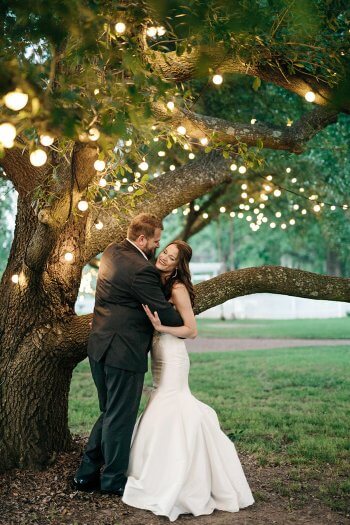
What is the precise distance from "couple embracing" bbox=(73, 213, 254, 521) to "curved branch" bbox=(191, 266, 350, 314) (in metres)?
0.58

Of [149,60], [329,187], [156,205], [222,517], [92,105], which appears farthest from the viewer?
[329,187]

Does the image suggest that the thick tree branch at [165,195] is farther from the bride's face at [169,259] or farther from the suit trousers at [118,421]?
the suit trousers at [118,421]

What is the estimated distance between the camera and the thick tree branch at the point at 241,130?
5215 mm

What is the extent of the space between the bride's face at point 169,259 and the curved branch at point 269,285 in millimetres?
587

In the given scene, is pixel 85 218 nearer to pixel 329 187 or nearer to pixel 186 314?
pixel 186 314

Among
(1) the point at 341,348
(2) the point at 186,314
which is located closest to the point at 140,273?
(2) the point at 186,314

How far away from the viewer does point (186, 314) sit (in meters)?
4.94

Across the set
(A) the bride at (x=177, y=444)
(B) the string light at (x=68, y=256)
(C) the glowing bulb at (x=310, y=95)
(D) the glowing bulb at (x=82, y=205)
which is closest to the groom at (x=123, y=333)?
(A) the bride at (x=177, y=444)

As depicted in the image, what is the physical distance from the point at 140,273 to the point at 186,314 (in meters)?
0.56

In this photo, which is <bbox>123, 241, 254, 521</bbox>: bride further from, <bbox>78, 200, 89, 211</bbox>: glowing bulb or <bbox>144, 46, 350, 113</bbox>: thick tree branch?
<bbox>144, 46, 350, 113</bbox>: thick tree branch

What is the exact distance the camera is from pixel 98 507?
464 cm

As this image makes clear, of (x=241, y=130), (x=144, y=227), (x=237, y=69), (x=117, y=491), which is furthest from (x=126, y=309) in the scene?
(x=237, y=69)

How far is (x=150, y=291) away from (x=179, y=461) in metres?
1.24

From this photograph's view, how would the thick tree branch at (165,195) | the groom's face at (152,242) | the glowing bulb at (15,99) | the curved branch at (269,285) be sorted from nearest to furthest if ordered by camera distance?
the glowing bulb at (15,99), the groom's face at (152,242), the curved branch at (269,285), the thick tree branch at (165,195)
